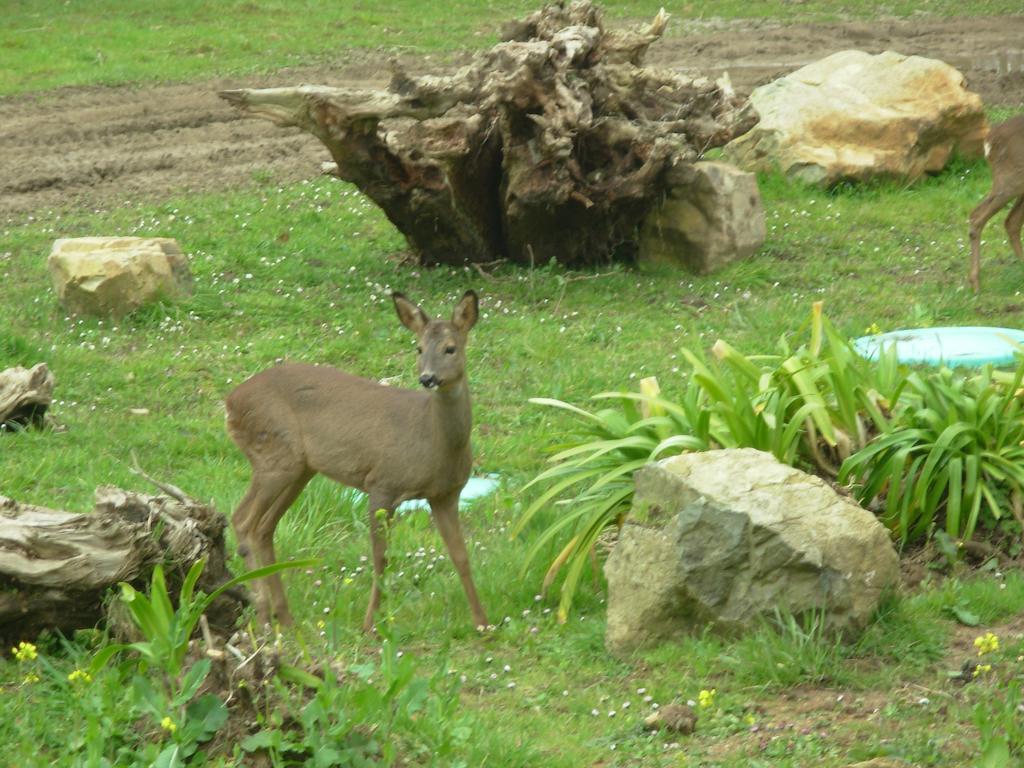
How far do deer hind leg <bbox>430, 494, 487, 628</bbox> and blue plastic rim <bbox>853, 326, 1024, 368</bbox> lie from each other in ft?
8.98

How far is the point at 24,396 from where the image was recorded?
28.8 ft

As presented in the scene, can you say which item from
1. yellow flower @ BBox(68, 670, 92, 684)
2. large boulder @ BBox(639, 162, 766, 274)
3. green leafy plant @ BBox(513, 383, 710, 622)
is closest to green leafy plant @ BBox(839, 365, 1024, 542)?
green leafy plant @ BBox(513, 383, 710, 622)

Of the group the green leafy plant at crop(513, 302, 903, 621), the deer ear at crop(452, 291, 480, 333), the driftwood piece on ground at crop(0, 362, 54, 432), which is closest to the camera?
the deer ear at crop(452, 291, 480, 333)

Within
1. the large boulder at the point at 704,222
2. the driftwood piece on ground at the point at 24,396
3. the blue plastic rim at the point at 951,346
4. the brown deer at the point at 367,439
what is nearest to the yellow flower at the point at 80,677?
the brown deer at the point at 367,439

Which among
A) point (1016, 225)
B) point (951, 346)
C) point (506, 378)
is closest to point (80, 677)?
point (506, 378)

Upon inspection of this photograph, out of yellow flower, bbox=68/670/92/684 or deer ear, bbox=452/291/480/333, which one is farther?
deer ear, bbox=452/291/480/333

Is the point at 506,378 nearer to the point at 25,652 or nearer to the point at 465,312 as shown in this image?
the point at 465,312

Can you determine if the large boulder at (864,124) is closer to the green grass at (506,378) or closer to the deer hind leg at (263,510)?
the green grass at (506,378)

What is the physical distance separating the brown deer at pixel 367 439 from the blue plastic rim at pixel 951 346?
274 centimetres

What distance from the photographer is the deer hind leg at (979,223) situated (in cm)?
1123

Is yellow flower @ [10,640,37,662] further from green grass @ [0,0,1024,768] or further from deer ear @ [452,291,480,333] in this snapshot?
deer ear @ [452,291,480,333]

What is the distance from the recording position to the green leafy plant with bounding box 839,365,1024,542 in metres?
6.58

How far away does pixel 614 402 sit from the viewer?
913 cm

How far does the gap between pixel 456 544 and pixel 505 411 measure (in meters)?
2.72
